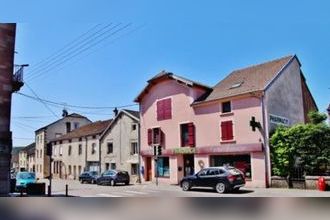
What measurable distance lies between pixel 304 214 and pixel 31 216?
2084 mm

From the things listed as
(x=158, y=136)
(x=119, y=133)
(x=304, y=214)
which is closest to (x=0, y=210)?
(x=304, y=214)

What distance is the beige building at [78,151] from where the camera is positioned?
30525 millimetres

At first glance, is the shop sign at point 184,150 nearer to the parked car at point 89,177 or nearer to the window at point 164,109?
the window at point 164,109

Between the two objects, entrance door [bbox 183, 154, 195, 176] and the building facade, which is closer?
entrance door [bbox 183, 154, 195, 176]

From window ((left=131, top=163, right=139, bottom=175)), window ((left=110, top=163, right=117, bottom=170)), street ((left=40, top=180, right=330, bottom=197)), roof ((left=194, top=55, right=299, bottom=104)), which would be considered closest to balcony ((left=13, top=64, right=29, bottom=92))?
street ((left=40, top=180, right=330, bottom=197))

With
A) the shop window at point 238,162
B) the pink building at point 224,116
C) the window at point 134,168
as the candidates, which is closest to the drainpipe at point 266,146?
the pink building at point 224,116

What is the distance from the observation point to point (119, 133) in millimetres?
27266

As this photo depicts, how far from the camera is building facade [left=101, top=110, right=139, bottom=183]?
25188mm

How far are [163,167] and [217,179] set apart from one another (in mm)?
7656

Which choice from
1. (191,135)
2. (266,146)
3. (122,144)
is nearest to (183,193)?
(266,146)

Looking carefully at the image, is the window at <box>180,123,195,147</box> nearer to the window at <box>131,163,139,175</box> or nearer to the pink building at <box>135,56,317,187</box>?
the pink building at <box>135,56,317,187</box>

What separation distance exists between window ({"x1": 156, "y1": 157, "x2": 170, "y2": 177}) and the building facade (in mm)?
3186

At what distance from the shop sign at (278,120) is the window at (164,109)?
5.83 metres

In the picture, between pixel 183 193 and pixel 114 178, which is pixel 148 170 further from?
pixel 183 193
